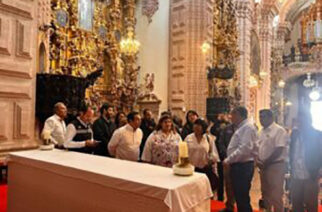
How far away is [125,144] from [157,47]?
7.51 m

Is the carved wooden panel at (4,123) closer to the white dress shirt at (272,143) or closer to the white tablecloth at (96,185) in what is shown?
the white tablecloth at (96,185)

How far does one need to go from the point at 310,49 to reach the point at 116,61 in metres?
21.0

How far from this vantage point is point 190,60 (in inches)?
438

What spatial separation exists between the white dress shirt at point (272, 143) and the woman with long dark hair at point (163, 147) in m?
1.11

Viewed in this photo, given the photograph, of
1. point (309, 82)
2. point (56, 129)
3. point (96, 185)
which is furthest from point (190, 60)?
point (309, 82)

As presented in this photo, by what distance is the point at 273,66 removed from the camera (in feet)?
82.1

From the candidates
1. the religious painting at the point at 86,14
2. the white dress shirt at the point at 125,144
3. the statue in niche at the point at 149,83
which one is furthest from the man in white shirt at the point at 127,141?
the statue in niche at the point at 149,83

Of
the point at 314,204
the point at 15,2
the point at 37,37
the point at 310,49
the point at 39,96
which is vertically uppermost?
the point at 310,49

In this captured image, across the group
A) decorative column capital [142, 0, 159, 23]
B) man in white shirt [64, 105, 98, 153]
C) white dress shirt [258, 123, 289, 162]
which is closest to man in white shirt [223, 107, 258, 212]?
white dress shirt [258, 123, 289, 162]

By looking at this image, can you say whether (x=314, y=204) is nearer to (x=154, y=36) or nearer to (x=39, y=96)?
(x=39, y=96)

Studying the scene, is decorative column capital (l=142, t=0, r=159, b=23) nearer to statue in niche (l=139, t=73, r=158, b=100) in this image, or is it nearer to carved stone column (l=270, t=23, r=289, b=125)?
statue in niche (l=139, t=73, r=158, b=100)

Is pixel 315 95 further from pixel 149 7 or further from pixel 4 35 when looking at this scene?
pixel 4 35

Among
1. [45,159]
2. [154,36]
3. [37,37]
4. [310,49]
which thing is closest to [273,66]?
[310,49]

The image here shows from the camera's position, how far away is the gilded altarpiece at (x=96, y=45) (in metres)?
8.62
